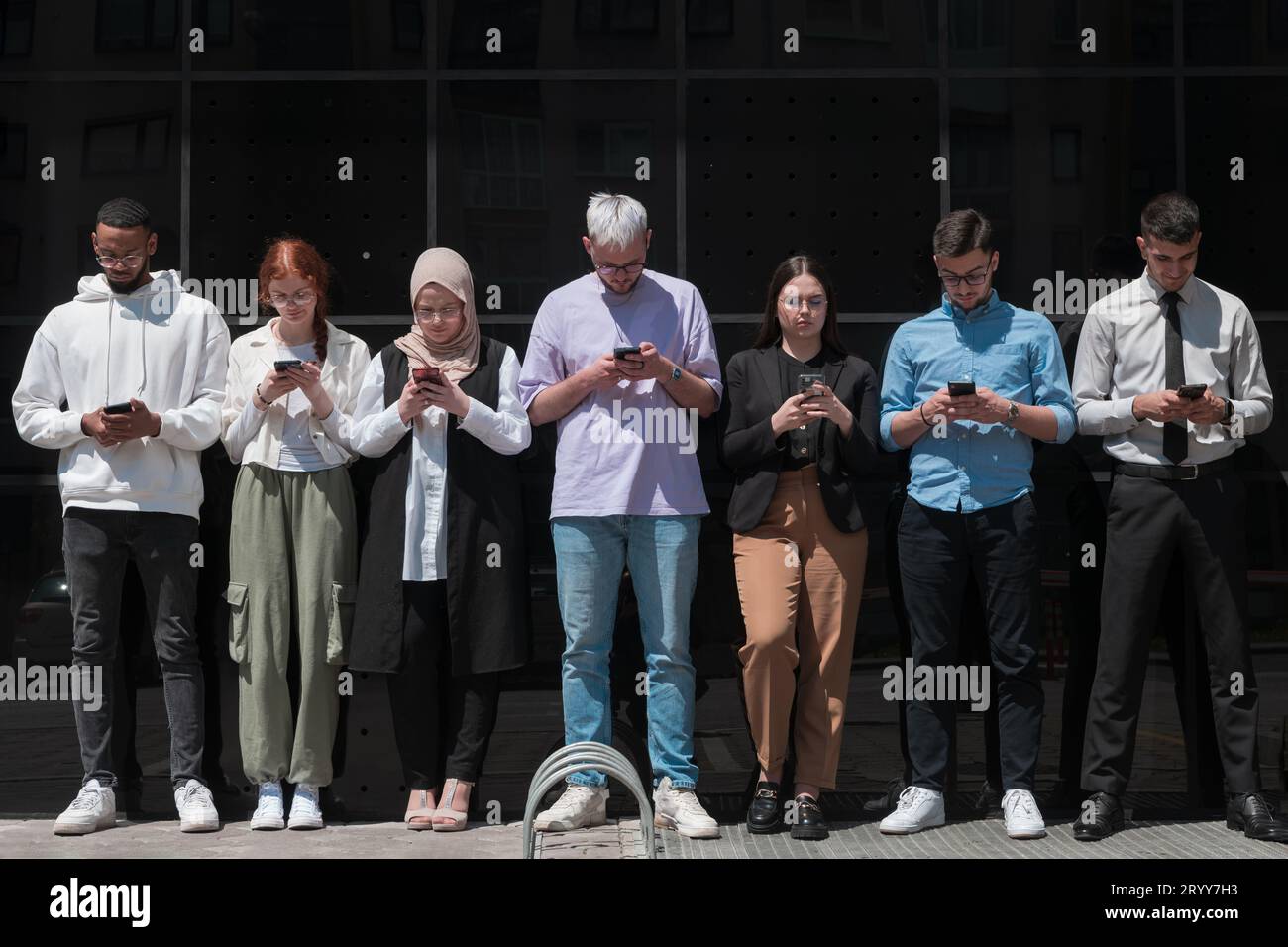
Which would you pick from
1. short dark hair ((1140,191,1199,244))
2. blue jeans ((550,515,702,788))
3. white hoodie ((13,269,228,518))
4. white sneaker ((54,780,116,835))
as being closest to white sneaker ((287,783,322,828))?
white sneaker ((54,780,116,835))

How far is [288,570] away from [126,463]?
2.41 ft

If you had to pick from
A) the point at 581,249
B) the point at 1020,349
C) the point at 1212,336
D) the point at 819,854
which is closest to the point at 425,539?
the point at 581,249

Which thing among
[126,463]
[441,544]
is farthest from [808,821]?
[126,463]

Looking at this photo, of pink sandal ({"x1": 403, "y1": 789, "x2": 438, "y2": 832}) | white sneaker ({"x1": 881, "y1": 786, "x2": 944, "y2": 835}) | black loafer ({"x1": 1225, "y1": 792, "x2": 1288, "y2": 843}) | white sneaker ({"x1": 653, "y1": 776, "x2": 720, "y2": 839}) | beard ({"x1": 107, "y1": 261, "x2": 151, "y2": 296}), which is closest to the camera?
black loafer ({"x1": 1225, "y1": 792, "x2": 1288, "y2": 843})

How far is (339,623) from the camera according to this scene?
6.50 m

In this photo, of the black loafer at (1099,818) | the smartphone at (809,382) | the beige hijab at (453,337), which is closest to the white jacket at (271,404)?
the beige hijab at (453,337)

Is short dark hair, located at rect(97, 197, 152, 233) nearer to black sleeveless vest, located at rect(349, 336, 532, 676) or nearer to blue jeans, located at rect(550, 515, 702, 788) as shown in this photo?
black sleeveless vest, located at rect(349, 336, 532, 676)

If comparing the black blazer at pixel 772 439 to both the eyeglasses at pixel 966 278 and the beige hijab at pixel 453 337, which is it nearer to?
the eyeglasses at pixel 966 278

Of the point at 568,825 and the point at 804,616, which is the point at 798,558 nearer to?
the point at 804,616

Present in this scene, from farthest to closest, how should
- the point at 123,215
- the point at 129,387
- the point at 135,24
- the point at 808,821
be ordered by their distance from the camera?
the point at 135,24, the point at 123,215, the point at 129,387, the point at 808,821

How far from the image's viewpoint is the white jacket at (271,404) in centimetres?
653

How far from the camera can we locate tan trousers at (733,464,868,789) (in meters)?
6.38

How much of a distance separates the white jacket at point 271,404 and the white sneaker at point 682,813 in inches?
69.7
